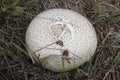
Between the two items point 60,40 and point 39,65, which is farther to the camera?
point 39,65

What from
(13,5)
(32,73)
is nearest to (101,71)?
(32,73)

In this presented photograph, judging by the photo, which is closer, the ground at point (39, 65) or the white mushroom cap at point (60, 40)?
the white mushroom cap at point (60, 40)

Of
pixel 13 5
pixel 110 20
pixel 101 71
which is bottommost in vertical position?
pixel 101 71

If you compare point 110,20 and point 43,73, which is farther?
point 110,20

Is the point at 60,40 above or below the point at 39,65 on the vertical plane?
above

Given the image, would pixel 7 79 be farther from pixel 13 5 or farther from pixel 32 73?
pixel 13 5
